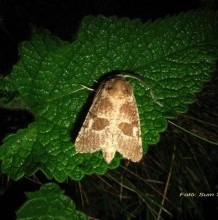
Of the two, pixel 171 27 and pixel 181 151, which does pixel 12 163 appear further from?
pixel 181 151

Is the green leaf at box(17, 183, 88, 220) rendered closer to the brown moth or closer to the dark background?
the brown moth

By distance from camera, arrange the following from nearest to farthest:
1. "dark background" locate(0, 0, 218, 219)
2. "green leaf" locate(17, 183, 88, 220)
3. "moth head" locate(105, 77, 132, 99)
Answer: "green leaf" locate(17, 183, 88, 220) → "moth head" locate(105, 77, 132, 99) → "dark background" locate(0, 0, 218, 219)

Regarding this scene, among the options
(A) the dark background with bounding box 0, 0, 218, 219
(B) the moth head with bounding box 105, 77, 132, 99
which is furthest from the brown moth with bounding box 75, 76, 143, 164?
(A) the dark background with bounding box 0, 0, 218, 219

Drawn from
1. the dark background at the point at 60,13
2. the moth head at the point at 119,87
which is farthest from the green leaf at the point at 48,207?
the dark background at the point at 60,13

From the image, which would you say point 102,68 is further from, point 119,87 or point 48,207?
point 48,207

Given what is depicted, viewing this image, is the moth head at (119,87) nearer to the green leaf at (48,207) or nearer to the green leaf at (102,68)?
the green leaf at (102,68)
